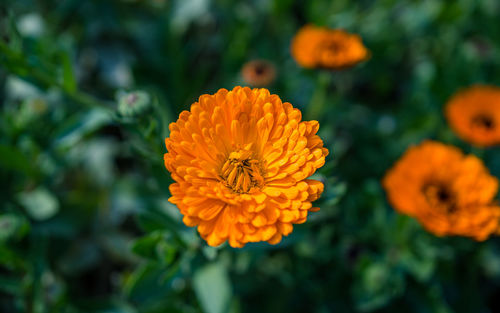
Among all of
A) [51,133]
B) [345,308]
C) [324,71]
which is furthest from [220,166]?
[345,308]

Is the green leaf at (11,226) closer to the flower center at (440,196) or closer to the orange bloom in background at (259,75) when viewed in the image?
the orange bloom in background at (259,75)

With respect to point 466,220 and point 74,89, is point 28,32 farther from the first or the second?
point 466,220

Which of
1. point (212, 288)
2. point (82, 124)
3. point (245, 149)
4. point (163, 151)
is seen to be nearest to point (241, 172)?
point (245, 149)

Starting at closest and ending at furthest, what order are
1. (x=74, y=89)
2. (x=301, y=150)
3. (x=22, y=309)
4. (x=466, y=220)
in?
(x=301, y=150) < (x=466, y=220) < (x=74, y=89) < (x=22, y=309)

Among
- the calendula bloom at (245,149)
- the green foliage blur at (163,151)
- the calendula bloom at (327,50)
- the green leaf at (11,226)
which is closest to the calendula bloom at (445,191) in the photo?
the green foliage blur at (163,151)

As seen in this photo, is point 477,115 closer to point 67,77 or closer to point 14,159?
point 67,77
